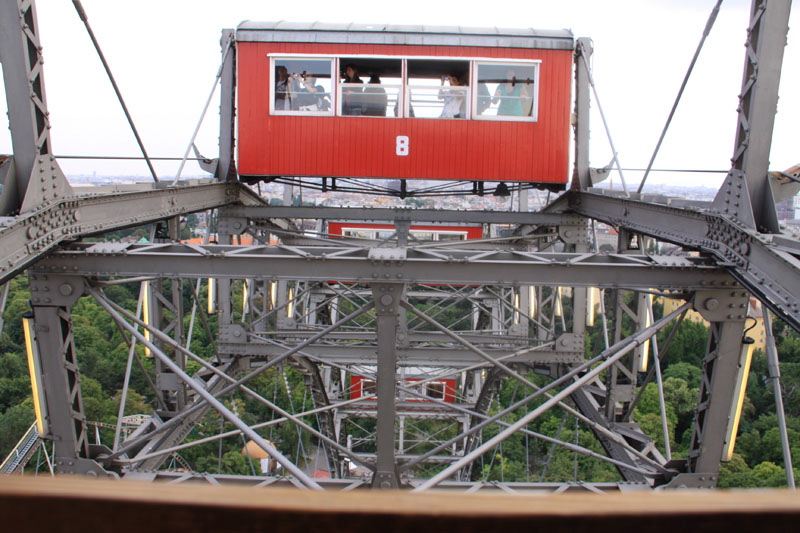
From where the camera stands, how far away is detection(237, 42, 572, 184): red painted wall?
10.9 metres

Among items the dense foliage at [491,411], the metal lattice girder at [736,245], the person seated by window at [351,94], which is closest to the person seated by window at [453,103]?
the person seated by window at [351,94]

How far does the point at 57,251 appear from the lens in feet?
20.4

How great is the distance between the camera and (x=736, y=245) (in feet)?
19.0

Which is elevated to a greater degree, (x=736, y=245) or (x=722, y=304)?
(x=736, y=245)

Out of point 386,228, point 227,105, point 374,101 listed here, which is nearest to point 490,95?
point 374,101

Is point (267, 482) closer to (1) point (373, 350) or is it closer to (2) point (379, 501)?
(1) point (373, 350)

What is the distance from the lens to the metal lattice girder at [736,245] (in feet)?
16.0

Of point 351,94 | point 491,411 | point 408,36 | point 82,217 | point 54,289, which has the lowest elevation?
point 491,411

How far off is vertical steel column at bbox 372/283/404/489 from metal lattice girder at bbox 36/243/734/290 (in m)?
0.18

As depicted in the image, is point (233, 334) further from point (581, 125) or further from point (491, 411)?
point (491, 411)

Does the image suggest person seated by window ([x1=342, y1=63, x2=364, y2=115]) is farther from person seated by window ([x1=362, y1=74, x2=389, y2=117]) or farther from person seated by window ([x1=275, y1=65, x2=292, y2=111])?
person seated by window ([x1=275, y1=65, x2=292, y2=111])

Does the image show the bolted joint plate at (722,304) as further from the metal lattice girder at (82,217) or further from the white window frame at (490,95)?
the metal lattice girder at (82,217)

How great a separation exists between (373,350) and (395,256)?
562 cm

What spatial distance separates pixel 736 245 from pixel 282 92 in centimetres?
797
